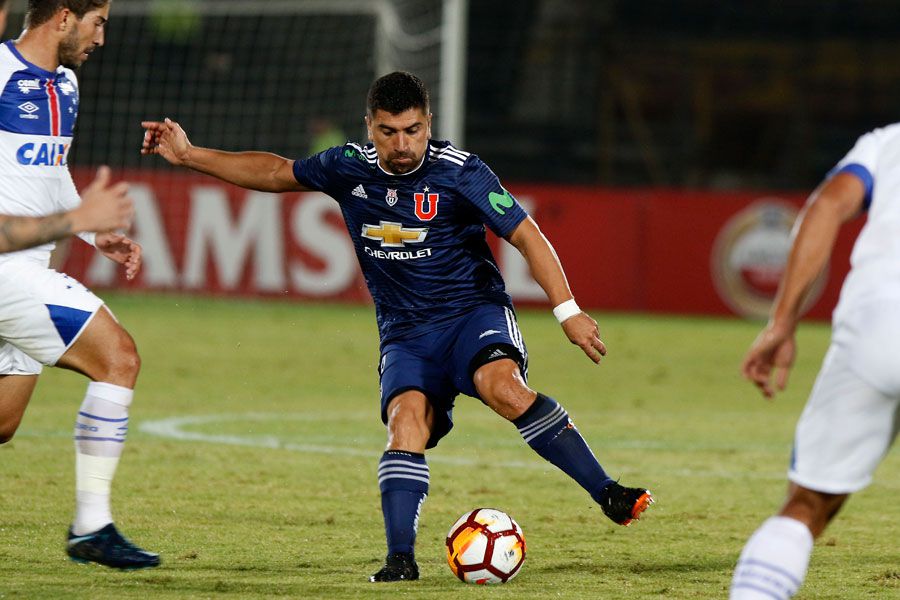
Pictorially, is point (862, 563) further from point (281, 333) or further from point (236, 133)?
point (236, 133)

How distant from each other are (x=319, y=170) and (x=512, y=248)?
1275 cm

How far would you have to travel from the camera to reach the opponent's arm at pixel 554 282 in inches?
218

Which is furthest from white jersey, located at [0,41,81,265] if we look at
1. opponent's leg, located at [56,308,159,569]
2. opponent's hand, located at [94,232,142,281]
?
opponent's leg, located at [56,308,159,569]

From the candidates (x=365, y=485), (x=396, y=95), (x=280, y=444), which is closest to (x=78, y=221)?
(x=396, y=95)

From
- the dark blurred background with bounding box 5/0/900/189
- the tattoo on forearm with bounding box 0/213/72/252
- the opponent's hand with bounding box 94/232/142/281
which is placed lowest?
the opponent's hand with bounding box 94/232/142/281

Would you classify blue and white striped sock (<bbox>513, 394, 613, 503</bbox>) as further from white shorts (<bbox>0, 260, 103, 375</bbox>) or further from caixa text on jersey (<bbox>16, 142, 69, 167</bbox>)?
caixa text on jersey (<bbox>16, 142, 69, 167</bbox>)

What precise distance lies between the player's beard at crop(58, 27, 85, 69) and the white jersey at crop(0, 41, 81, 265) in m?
0.05

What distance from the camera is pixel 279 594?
5.05m

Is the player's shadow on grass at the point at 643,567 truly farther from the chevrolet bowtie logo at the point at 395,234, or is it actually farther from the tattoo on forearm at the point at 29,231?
the tattoo on forearm at the point at 29,231

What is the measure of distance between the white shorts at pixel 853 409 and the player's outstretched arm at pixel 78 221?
2144mm

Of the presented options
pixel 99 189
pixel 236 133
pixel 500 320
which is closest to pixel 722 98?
pixel 236 133

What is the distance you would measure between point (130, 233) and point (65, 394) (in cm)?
792

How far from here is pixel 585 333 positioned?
18.2 ft

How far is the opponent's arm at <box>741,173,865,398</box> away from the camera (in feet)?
12.5
